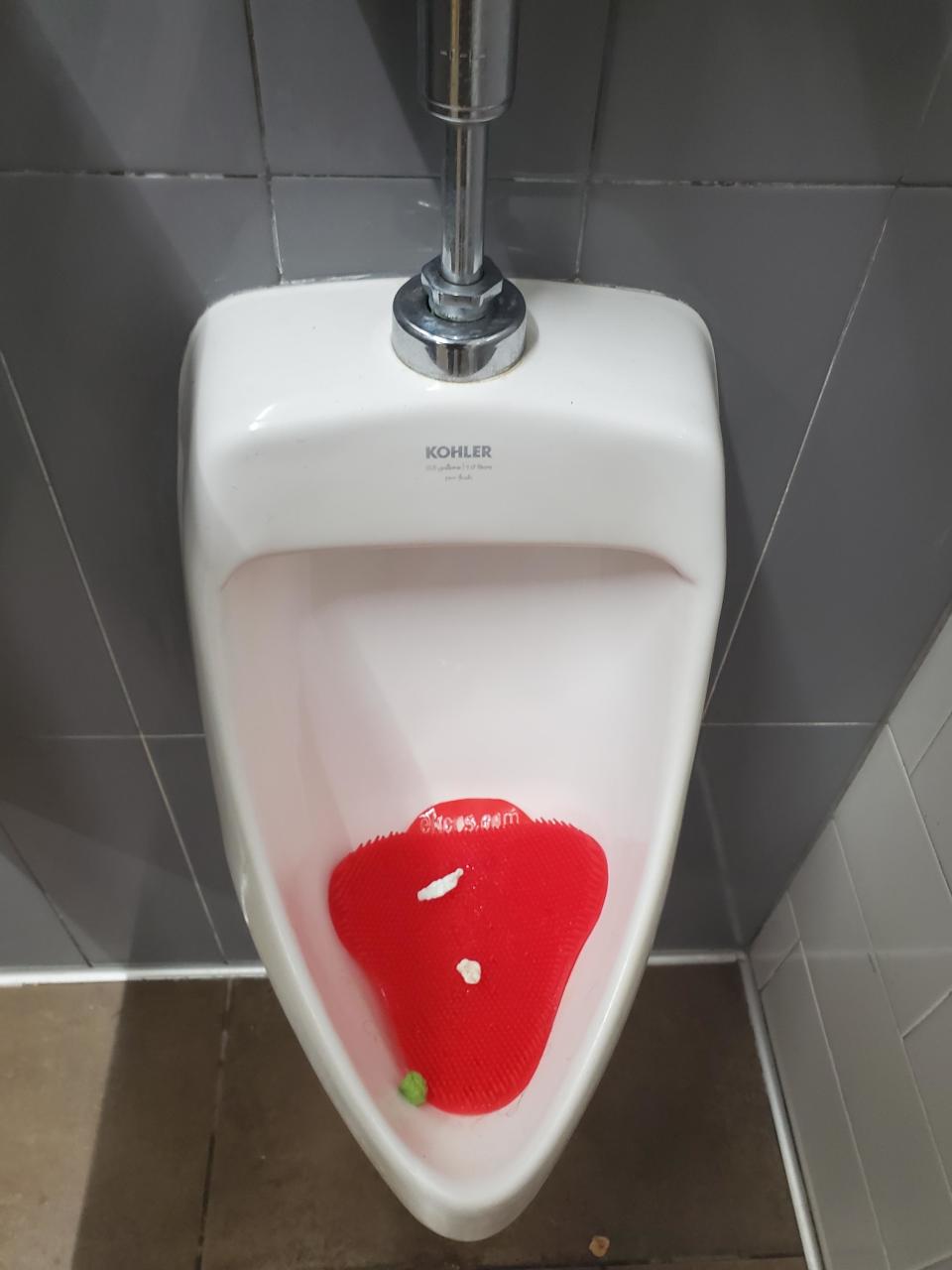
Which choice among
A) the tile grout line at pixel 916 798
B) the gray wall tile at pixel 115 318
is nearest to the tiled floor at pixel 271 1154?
the tile grout line at pixel 916 798

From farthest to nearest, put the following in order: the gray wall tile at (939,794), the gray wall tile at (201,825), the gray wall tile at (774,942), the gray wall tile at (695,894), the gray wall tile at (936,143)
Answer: the gray wall tile at (774,942) < the gray wall tile at (695,894) < the gray wall tile at (201,825) < the gray wall tile at (939,794) < the gray wall tile at (936,143)

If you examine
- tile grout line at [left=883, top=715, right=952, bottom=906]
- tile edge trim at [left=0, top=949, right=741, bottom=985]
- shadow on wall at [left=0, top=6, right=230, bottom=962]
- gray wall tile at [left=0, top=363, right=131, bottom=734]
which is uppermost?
shadow on wall at [left=0, top=6, right=230, bottom=962]

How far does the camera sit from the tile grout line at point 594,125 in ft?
1.82

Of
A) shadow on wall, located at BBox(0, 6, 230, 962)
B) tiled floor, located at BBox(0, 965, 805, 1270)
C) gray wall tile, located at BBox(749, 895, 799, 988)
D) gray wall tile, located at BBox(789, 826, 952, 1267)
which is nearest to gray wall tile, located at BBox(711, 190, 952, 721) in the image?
gray wall tile, located at BBox(789, 826, 952, 1267)

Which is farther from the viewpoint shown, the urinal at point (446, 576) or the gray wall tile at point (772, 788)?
the gray wall tile at point (772, 788)

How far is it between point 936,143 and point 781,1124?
1.09 meters

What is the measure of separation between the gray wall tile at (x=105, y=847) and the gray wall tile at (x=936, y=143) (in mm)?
787

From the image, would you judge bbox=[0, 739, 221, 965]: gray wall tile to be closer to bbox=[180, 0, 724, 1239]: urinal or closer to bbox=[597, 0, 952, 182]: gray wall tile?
bbox=[180, 0, 724, 1239]: urinal

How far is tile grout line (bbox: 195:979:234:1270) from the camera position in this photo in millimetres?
1151

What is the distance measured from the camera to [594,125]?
0.60 metres

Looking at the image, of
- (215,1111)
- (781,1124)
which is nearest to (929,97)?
(781,1124)

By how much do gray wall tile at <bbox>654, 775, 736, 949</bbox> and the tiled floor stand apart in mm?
83

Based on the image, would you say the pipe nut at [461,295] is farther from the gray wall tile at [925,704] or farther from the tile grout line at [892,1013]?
the tile grout line at [892,1013]

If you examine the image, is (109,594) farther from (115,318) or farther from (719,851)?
(719,851)
